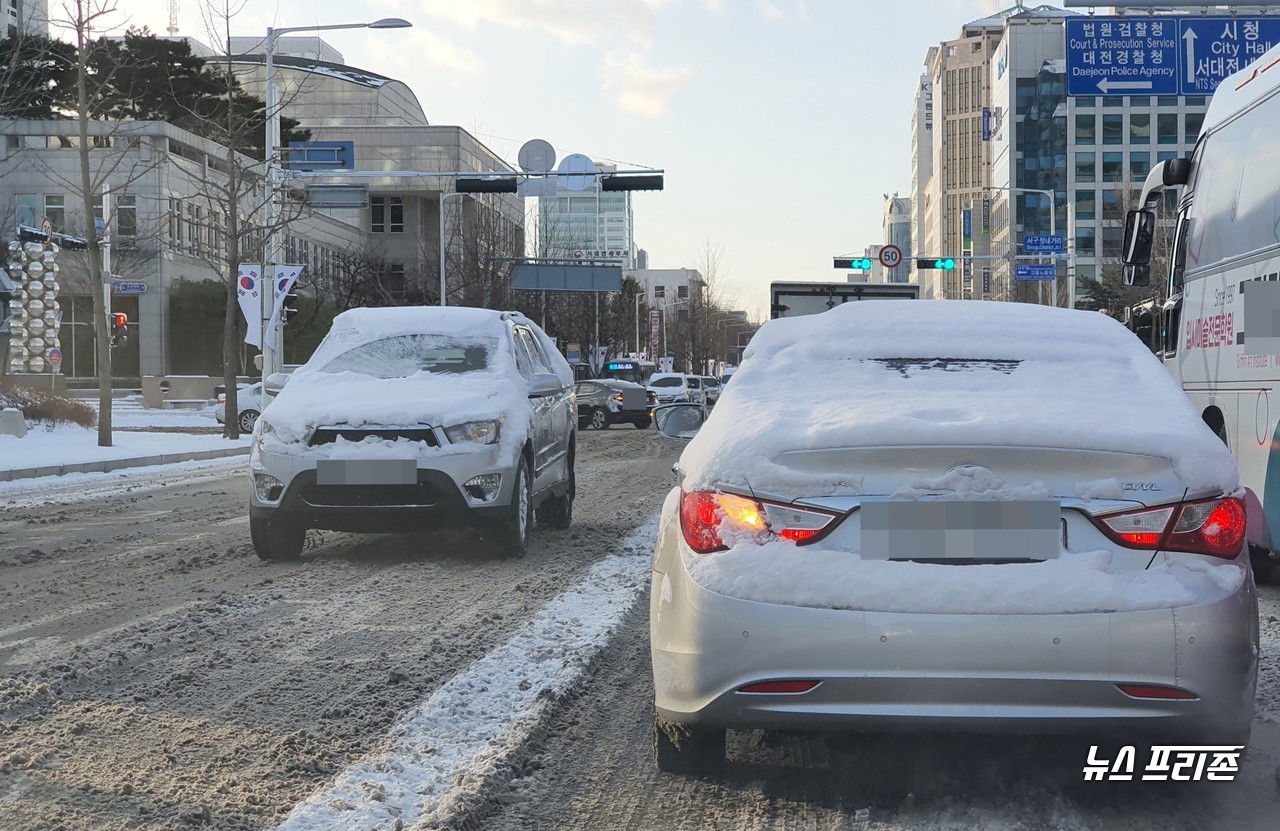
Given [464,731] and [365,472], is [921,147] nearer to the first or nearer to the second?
[365,472]

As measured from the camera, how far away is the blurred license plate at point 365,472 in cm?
814

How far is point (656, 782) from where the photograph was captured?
161 inches

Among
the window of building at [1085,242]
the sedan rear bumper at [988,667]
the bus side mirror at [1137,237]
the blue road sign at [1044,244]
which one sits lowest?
the sedan rear bumper at [988,667]

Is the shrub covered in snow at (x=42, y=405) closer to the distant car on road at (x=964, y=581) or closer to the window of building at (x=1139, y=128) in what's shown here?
the distant car on road at (x=964, y=581)

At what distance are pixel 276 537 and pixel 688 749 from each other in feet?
17.4

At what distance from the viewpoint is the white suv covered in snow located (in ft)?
26.9

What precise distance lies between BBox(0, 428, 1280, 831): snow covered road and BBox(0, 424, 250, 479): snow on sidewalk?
1175 centimetres

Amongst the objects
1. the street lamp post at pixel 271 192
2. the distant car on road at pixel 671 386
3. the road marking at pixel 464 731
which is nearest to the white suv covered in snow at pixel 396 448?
the road marking at pixel 464 731

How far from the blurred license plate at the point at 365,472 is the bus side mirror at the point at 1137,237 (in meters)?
5.99

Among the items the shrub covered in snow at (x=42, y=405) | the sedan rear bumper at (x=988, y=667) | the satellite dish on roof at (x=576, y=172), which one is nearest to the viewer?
the sedan rear bumper at (x=988, y=667)

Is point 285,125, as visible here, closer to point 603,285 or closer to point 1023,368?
point 603,285

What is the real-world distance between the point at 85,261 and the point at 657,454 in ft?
140

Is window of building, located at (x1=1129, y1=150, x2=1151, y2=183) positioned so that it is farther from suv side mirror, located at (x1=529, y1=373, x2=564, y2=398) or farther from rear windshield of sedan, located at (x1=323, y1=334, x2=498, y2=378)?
rear windshield of sedan, located at (x1=323, y1=334, x2=498, y2=378)

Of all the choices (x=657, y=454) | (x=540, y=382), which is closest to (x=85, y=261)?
(x=657, y=454)
